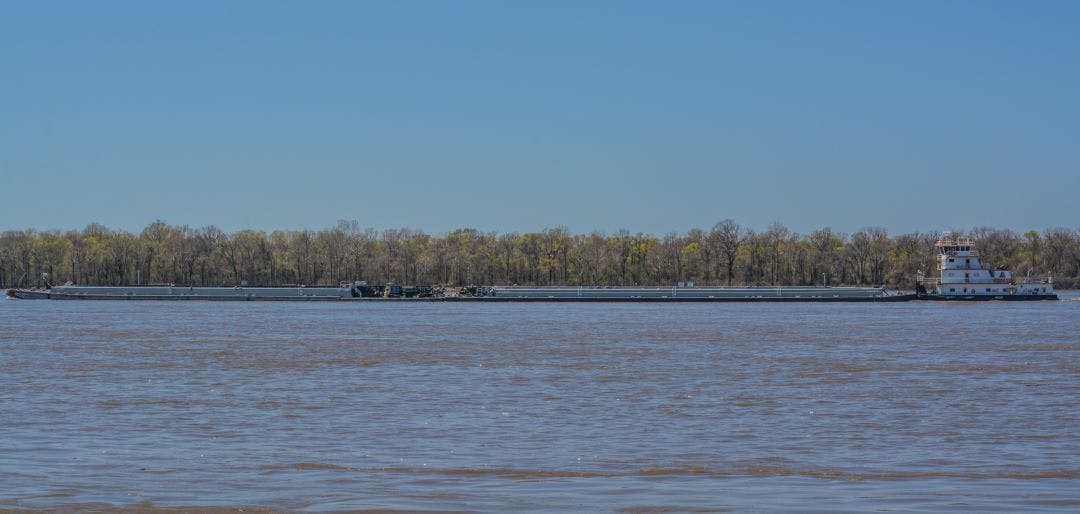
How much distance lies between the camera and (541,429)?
20.0m

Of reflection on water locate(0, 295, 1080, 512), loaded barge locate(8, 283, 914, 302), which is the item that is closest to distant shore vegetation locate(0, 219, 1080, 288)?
loaded barge locate(8, 283, 914, 302)

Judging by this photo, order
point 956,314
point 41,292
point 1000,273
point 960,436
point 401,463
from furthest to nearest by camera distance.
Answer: point 41,292
point 1000,273
point 956,314
point 960,436
point 401,463

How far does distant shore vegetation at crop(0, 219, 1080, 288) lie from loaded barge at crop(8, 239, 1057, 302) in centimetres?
2742

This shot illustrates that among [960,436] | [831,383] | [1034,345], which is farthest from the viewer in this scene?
[1034,345]

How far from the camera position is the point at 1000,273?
406 feet

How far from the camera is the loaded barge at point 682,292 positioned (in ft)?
382

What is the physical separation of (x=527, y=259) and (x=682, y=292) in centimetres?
4861

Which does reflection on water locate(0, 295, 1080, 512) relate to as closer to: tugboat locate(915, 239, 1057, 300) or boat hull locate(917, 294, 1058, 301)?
boat hull locate(917, 294, 1058, 301)

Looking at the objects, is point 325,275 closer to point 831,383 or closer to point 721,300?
point 721,300

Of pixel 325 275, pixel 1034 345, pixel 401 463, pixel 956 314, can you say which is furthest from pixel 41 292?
pixel 401 463

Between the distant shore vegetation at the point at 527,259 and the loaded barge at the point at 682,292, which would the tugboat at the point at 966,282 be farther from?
the distant shore vegetation at the point at 527,259

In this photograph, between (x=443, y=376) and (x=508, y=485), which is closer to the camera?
(x=508, y=485)

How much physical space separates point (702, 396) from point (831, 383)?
483 cm

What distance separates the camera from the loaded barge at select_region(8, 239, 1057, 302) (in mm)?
116312
